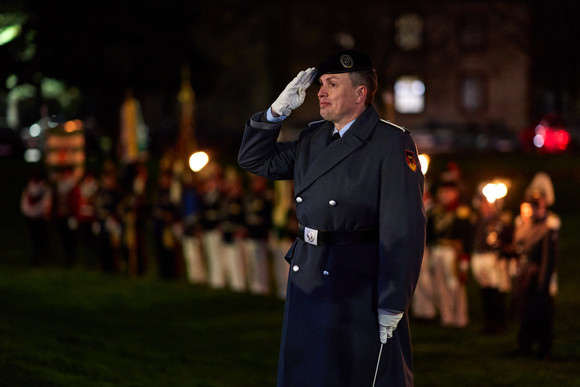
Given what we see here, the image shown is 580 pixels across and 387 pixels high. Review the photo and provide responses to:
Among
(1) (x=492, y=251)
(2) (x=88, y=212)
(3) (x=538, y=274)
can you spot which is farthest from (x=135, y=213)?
(3) (x=538, y=274)

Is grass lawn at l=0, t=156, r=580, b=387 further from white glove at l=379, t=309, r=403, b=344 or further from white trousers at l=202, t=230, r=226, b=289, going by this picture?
white glove at l=379, t=309, r=403, b=344

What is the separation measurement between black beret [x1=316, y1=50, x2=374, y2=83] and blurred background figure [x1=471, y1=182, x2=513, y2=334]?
7.49 meters

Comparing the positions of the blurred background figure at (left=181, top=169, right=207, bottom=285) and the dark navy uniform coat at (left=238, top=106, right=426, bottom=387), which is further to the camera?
the blurred background figure at (left=181, top=169, right=207, bottom=285)

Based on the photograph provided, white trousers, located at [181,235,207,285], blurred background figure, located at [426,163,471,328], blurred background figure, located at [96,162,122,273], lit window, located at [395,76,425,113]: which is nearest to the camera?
blurred background figure, located at [426,163,471,328]

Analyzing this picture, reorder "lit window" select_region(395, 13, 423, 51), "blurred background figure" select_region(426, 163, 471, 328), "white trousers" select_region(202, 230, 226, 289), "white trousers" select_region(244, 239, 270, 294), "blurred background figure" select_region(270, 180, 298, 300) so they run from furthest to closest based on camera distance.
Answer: "lit window" select_region(395, 13, 423, 51) < "white trousers" select_region(202, 230, 226, 289) < "white trousers" select_region(244, 239, 270, 294) < "blurred background figure" select_region(270, 180, 298, 300) < "blurred background figure" select_region(426, 163, 471, 328)

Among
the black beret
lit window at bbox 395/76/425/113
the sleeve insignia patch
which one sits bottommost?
the sleeve insignia patch

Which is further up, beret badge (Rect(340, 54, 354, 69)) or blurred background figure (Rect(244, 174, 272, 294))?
beret badge (Rect(340, 54, 354, 69))

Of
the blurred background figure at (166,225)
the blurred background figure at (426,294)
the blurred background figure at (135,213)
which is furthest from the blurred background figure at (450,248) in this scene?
the blurred background figure at (135,213)

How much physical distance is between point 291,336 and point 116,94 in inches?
919

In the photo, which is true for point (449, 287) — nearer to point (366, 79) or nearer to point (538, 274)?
point (538, 274)

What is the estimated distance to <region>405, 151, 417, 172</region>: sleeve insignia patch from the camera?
4887mm

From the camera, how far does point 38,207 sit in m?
18.5

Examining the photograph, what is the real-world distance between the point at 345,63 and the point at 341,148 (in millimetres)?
438

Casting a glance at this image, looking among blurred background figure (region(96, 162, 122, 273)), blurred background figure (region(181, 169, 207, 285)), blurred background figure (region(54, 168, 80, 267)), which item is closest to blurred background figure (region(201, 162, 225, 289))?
blurred background figure (region(181, 169, 207, 285))
